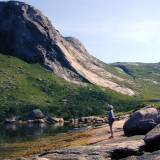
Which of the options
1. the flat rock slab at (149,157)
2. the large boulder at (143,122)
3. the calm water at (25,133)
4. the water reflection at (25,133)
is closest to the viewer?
the flat rock slab at (149,157)

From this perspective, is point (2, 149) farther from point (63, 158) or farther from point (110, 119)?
point (63, 158)

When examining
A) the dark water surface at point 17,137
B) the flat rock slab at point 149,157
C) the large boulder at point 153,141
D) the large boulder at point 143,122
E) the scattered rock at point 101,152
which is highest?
the large boulder at point 143,122

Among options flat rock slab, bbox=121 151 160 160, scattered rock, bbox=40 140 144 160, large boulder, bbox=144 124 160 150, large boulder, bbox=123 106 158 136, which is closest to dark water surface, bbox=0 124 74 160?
large boulder, bbox=123 106 158 136

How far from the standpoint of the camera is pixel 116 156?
137ft

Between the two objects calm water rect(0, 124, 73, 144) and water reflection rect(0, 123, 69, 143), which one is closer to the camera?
calm water rect(0, 124, 73, 144)

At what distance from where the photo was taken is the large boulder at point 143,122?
164 feet

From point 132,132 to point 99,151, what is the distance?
11689 millimetres

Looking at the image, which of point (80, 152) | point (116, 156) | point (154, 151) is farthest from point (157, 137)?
point (80, 152)

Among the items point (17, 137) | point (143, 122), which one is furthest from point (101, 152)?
point (17, 137)

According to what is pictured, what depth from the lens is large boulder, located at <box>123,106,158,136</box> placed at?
4997cm

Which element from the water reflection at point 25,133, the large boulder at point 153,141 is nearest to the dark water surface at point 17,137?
the water reflection at point 25,133

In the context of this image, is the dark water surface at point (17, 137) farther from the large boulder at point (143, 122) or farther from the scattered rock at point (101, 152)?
the scattered rock at point (101, 152)

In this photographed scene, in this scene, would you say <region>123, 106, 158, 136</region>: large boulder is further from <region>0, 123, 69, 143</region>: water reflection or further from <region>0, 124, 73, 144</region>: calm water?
<region>0, 123, 69, 143</region>: water reflection

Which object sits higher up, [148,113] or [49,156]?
[148,113]
